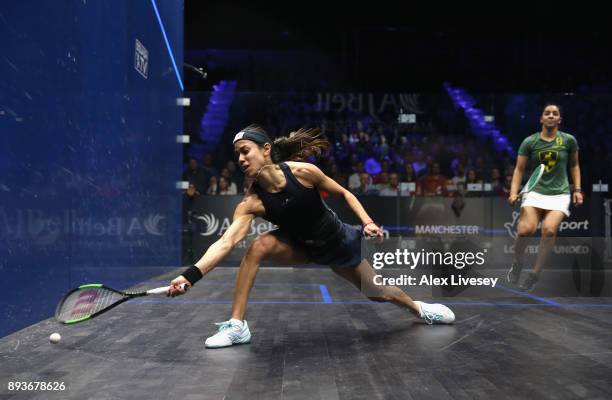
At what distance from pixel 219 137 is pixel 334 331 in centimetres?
486

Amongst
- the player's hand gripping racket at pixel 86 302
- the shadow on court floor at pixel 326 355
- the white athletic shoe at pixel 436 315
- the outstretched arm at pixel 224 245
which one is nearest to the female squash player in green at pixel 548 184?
the shadow on court floor at pixel 326 355

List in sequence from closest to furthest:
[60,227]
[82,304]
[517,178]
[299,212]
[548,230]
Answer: [82,304]
[299,212]
[60,227]
[548,230]
[517,178]

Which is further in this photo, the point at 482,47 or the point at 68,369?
the point at 482,47

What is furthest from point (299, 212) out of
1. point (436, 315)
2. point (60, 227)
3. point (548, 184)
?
point (548, 184)

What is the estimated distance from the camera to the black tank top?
8.90ft

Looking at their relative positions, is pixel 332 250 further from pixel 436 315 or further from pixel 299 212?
pixel 436 315

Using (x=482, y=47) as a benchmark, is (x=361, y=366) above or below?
below

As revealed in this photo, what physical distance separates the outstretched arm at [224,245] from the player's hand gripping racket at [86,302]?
0.04 metres

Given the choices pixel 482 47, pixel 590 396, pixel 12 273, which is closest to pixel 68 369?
pixel 12 273

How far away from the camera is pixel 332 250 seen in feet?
9.39

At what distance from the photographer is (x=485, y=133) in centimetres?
739

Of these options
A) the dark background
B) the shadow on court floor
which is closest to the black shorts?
the shadow on court floor

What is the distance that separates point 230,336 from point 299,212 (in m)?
0.61

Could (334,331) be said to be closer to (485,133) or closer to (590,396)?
(590,396)
